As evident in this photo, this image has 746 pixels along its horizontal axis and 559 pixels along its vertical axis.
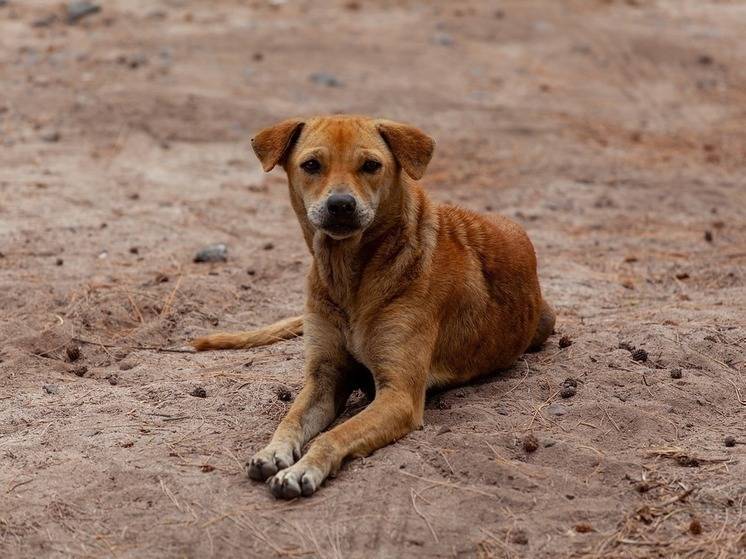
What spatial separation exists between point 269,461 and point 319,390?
2.73 feet

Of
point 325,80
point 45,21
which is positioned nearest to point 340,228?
point 325,80

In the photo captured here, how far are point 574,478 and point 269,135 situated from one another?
244cm

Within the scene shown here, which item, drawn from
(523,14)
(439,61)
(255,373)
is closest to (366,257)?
(255,373)

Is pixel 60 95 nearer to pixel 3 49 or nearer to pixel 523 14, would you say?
pixel 3 49

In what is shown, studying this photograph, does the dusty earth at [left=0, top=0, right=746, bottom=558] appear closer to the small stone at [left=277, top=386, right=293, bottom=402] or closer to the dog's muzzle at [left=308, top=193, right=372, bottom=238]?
the small stone at [left=277, top=386, right=293, bottom=402]

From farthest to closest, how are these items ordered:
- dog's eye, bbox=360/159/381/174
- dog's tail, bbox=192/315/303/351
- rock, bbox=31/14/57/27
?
rock, bbox=31/14/57/27 < dog's tail, bbox=192/315/303/351 < dog's eye, bbox=360/159/381/174

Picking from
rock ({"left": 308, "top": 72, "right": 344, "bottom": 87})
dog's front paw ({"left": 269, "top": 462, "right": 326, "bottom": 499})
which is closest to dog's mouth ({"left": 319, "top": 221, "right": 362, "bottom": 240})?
dog's front paw ({"left": 269, "top": 462, "right": 326, "bottom": 499})

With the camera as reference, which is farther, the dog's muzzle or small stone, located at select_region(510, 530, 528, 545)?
the dog's muzzle

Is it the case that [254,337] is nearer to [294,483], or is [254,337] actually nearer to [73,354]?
[73,354]

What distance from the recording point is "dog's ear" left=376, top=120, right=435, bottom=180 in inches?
233

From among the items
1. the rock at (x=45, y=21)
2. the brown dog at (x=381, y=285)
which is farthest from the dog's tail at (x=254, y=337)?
the rock at (x=45, y=21)

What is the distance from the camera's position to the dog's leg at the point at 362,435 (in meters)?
4.94

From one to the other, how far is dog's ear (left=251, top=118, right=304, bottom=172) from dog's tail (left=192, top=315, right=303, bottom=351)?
1489mm

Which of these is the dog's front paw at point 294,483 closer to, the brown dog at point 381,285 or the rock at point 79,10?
the brown dog at point 381,285
